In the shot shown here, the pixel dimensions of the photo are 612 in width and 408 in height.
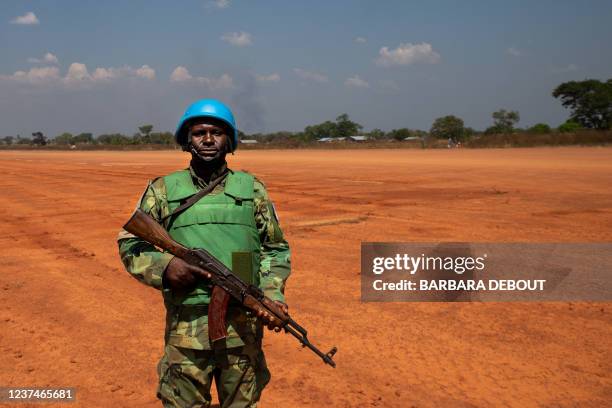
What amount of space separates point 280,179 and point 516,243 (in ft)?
42.4

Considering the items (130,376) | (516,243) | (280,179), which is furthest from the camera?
(280,179)

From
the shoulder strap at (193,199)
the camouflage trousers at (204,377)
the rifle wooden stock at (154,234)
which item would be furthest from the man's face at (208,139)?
the camouflage trousers at (204,377)

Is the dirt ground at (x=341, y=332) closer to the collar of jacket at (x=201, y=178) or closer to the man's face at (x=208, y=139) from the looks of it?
the collar of jacket at (x=201, y=178)

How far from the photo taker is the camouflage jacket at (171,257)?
2373 millimetres

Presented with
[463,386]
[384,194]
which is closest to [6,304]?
[463,386]

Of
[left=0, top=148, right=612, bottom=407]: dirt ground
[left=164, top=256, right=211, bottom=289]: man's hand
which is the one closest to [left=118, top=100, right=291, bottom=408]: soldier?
[left=164, top=256, right=211, bottom=289]: man's hand

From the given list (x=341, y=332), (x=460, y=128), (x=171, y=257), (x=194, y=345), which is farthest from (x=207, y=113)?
(x=460, y=128)

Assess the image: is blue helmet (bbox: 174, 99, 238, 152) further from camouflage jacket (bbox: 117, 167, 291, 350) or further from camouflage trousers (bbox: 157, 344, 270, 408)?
camouflage trousers (bbox: 157, 344, 270, 408)

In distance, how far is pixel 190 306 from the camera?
2.40 metres

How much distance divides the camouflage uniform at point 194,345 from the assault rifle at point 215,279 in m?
0.08

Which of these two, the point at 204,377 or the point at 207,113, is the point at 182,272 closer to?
the point at 204,377

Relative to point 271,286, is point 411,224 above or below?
below

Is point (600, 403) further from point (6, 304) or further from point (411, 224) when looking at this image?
point (411, 224)

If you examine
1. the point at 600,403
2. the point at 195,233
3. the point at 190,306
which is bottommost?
the point at 600,403
